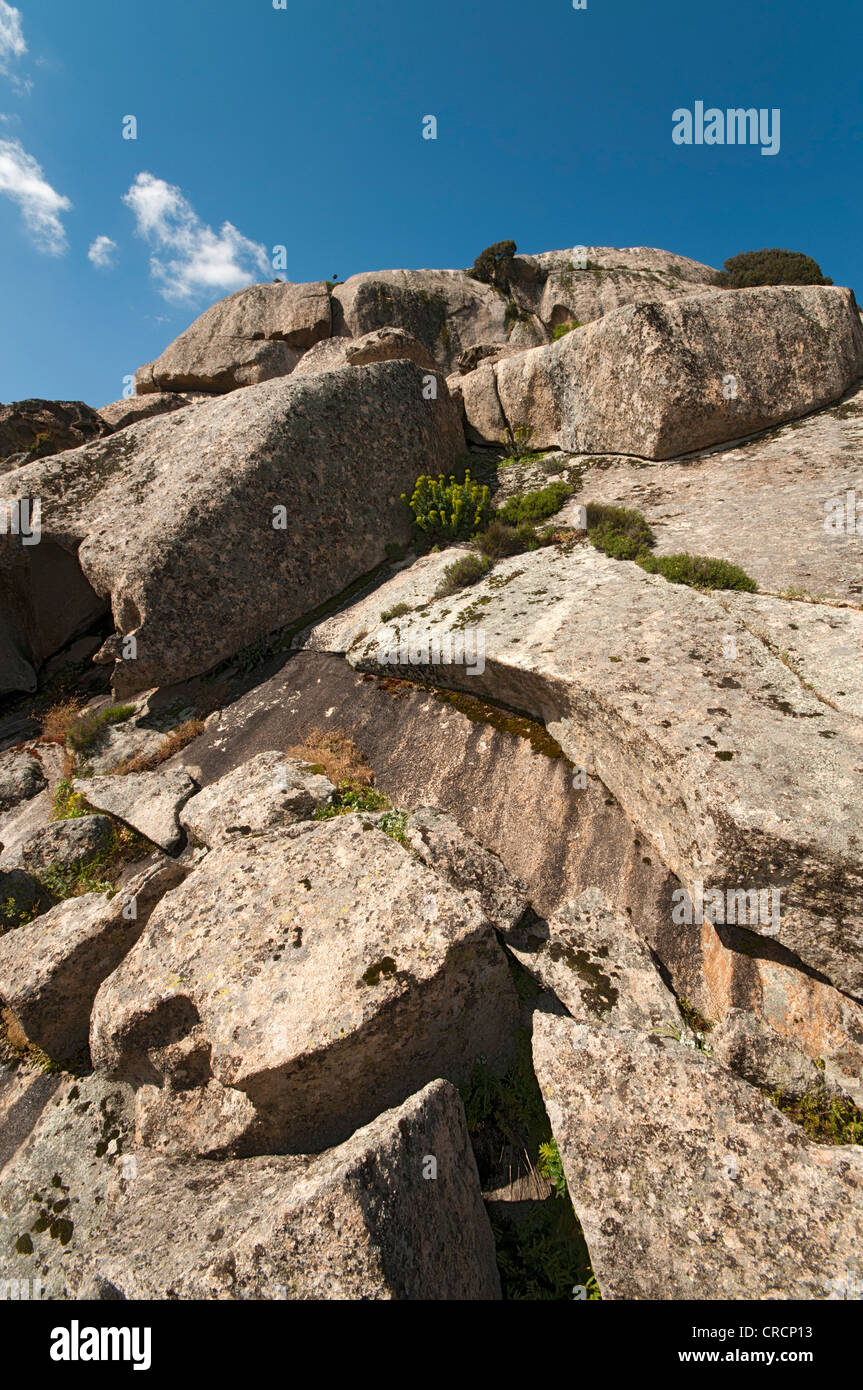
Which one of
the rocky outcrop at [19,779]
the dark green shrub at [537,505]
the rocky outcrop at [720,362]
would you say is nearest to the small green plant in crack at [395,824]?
the dark green shrub at [537,505]

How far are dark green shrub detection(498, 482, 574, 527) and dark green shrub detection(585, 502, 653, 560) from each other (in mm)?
1274

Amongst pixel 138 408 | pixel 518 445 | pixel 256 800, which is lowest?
pixel 256 800

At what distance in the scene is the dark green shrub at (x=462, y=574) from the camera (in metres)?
11.7

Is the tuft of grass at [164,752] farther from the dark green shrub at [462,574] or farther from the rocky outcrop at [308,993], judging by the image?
the dark green shrub at [462,574]

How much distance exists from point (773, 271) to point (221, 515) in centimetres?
3628

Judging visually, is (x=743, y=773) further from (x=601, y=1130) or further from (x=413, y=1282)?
(x=413, y=1282)

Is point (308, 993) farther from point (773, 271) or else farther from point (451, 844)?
point (773, 271)

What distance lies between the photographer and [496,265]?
3266cm

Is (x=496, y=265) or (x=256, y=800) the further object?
(x=496, y=265)

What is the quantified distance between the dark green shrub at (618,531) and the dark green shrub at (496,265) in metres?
28.7

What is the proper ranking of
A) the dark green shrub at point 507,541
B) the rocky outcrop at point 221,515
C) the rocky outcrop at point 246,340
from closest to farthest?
the dark green shrub at point 507,541 < the rocky outcrop at point 221,515 < the rocky outcrop at point 246,340

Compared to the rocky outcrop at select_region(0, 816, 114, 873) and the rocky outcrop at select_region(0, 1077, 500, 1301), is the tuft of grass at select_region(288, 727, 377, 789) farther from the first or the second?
the rocky outcrop at select_region(0, 1077, 500, 1301)

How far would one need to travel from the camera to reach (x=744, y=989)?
Result: 5.79 metres

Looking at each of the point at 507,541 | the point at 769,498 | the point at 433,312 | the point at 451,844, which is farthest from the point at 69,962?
the point at 433,312
